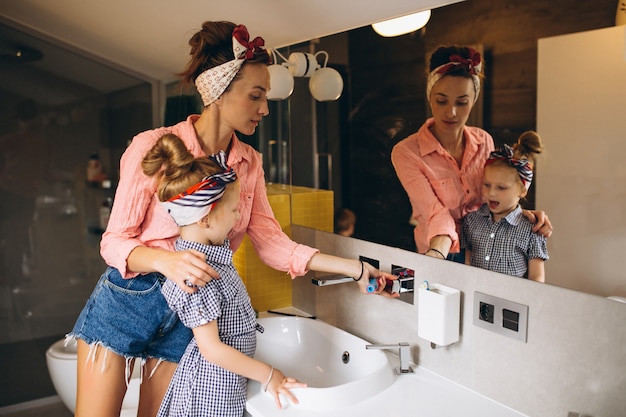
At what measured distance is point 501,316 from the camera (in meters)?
1.47

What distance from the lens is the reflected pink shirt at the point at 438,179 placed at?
1.51 m

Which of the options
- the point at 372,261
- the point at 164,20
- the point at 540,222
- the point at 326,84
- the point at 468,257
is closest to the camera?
the point at 540,222

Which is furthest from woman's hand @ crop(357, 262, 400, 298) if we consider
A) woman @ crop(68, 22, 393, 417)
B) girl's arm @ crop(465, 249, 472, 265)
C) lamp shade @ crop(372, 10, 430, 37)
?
lamp shade @ crop(372, 10, 430, 37)

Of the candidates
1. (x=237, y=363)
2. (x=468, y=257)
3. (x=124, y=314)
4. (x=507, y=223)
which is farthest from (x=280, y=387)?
(x=507, y=223)

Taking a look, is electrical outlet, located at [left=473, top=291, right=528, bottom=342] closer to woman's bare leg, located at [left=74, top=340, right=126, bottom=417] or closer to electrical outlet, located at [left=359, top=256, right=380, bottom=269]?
electrical outlet, located at [left=359, top=256, right=380, bottom=269]

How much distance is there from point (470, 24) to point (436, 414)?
0.99 metres

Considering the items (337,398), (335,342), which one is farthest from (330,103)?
(337,398)

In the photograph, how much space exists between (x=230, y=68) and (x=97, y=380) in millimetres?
976

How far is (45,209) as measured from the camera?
10.8 ft

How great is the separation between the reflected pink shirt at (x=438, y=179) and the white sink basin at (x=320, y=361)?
15.3 inches

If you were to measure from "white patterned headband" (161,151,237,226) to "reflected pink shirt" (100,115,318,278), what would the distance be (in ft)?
0.47

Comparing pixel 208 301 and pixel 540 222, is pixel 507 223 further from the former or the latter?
pixel 208 301

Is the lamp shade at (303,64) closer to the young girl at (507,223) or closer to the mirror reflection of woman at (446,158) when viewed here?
the mirror reflection of woman at (446,158)

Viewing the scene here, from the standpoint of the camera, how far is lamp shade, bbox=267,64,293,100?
2174mm
